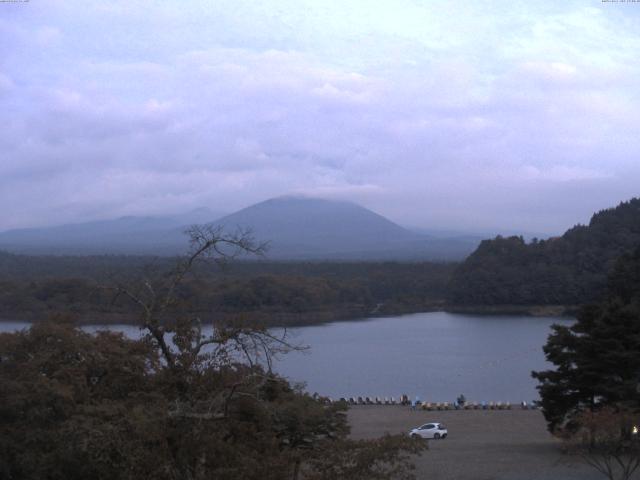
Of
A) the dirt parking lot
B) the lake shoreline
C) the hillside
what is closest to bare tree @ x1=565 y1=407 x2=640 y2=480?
the dirt parking lot

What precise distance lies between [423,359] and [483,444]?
13.1 metres

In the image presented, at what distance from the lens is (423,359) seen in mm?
24562

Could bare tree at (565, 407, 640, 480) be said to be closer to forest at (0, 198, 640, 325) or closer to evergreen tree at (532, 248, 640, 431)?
evergreen tree at (532, 248, 640, 431)

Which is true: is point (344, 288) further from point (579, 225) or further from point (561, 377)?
point (561, 377)

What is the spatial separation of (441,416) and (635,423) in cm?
745

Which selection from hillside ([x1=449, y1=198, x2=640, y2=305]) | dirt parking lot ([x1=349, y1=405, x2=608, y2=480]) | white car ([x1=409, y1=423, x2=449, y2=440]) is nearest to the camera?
dirt parking lot ([x1=349, y1=405, x2=608, y2=480])

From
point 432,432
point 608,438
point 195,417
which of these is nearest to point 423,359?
point 432,432

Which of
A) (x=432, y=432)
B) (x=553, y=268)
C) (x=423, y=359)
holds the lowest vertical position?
(x=423, y=359)

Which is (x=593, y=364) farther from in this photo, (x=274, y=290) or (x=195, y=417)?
(x=274, y=290)

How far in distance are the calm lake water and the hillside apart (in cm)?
489

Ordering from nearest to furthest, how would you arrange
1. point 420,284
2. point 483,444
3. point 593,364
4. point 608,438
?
point 608,438 → point 593,364 → point 483,444 → point 420,284

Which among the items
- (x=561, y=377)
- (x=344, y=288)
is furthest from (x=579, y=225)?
(x=561, y=377)

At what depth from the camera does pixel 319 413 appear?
6.55 metres

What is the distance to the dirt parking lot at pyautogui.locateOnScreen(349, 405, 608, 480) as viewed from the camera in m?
9.00
